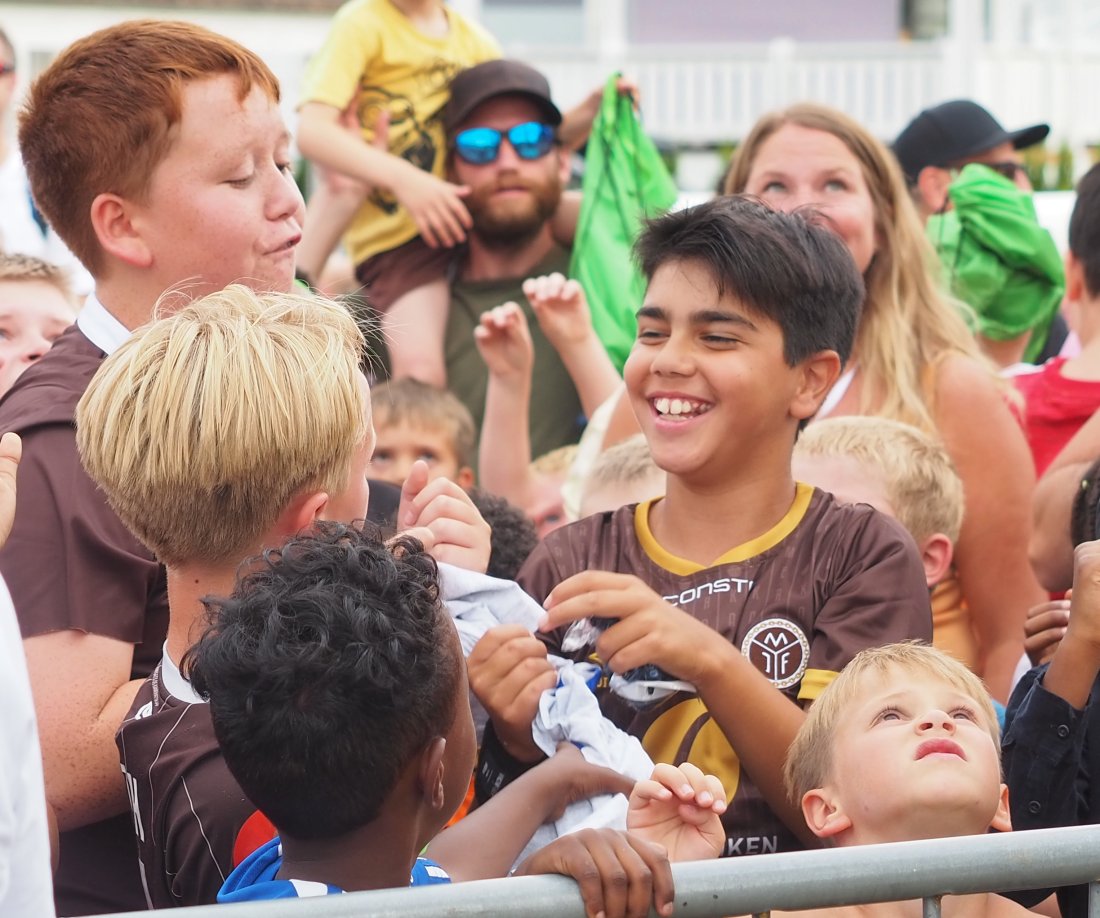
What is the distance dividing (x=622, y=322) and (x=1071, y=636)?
2786 millimetres

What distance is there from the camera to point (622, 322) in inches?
201

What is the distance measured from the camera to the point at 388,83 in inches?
215

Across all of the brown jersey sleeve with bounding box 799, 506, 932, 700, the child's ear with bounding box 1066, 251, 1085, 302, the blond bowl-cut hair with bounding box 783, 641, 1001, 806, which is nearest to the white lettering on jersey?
the brown jersey sleeve with bounding box 799, 506, 932, 700

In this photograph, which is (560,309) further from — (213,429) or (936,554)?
(213,429)

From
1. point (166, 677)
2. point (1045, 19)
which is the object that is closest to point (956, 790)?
point (166, 677)

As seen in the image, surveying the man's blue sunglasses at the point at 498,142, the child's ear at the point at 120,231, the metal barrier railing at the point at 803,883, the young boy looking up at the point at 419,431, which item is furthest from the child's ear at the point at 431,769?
the man's blue sunglasses at the point at 498,142

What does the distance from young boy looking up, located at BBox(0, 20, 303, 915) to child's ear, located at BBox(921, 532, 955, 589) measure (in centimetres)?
150

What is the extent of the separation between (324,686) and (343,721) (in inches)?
1.9

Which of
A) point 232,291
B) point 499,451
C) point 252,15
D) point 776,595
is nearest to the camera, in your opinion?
point 232,291

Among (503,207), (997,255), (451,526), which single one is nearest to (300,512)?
(451,526)

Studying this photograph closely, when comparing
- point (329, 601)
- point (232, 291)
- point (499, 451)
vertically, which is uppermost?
point (232, 291)

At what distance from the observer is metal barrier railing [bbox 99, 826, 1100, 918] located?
5.71 ft

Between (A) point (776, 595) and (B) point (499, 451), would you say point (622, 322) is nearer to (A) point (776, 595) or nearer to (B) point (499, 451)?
(B) point (499, 451)

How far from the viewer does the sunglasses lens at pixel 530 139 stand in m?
5.14
